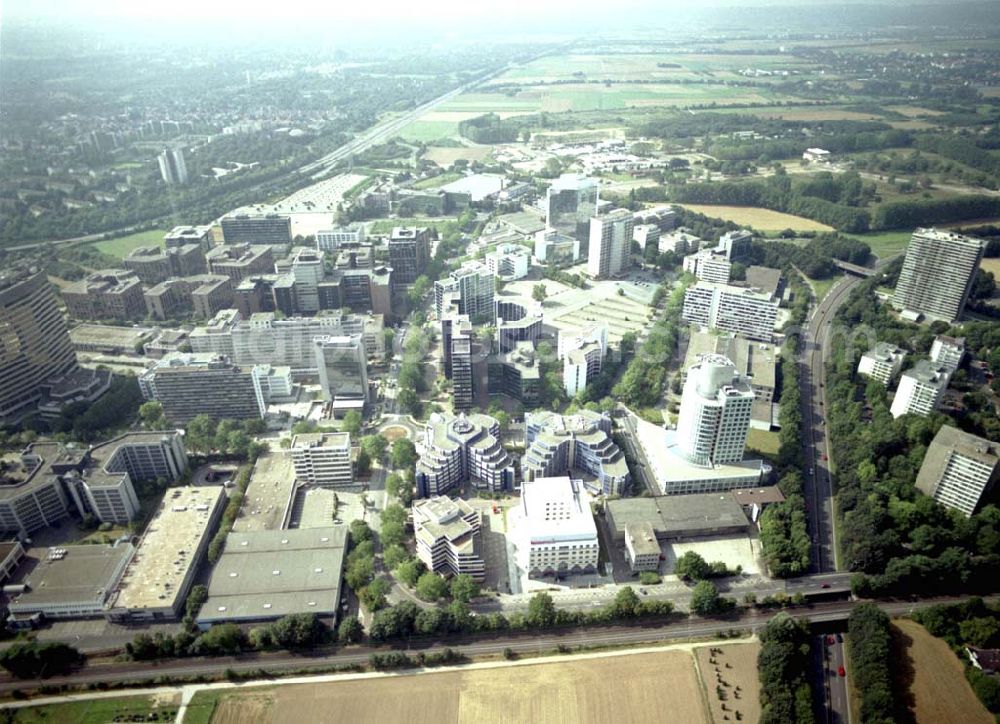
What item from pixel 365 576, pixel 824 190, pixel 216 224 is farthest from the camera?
pixel 824 190

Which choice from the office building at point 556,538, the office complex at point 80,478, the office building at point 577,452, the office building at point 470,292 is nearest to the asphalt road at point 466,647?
the office building at point 556,538

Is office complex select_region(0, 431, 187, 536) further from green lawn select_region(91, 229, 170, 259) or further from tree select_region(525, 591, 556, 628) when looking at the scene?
green lawn select_region(91, 229, 170, 259)

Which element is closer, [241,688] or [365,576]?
[241,688]

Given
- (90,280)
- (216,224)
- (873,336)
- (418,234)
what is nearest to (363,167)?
(216,224)

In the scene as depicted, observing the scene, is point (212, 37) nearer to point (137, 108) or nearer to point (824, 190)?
point (137, 108)

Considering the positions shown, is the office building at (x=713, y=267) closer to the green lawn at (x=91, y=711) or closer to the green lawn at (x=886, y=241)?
the green lawn at (x=886, y=241)

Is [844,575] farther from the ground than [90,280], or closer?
closer

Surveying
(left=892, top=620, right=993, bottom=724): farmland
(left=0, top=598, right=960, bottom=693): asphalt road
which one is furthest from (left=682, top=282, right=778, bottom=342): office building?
(left=892, top=620, right=993, bottom=724): farmland
